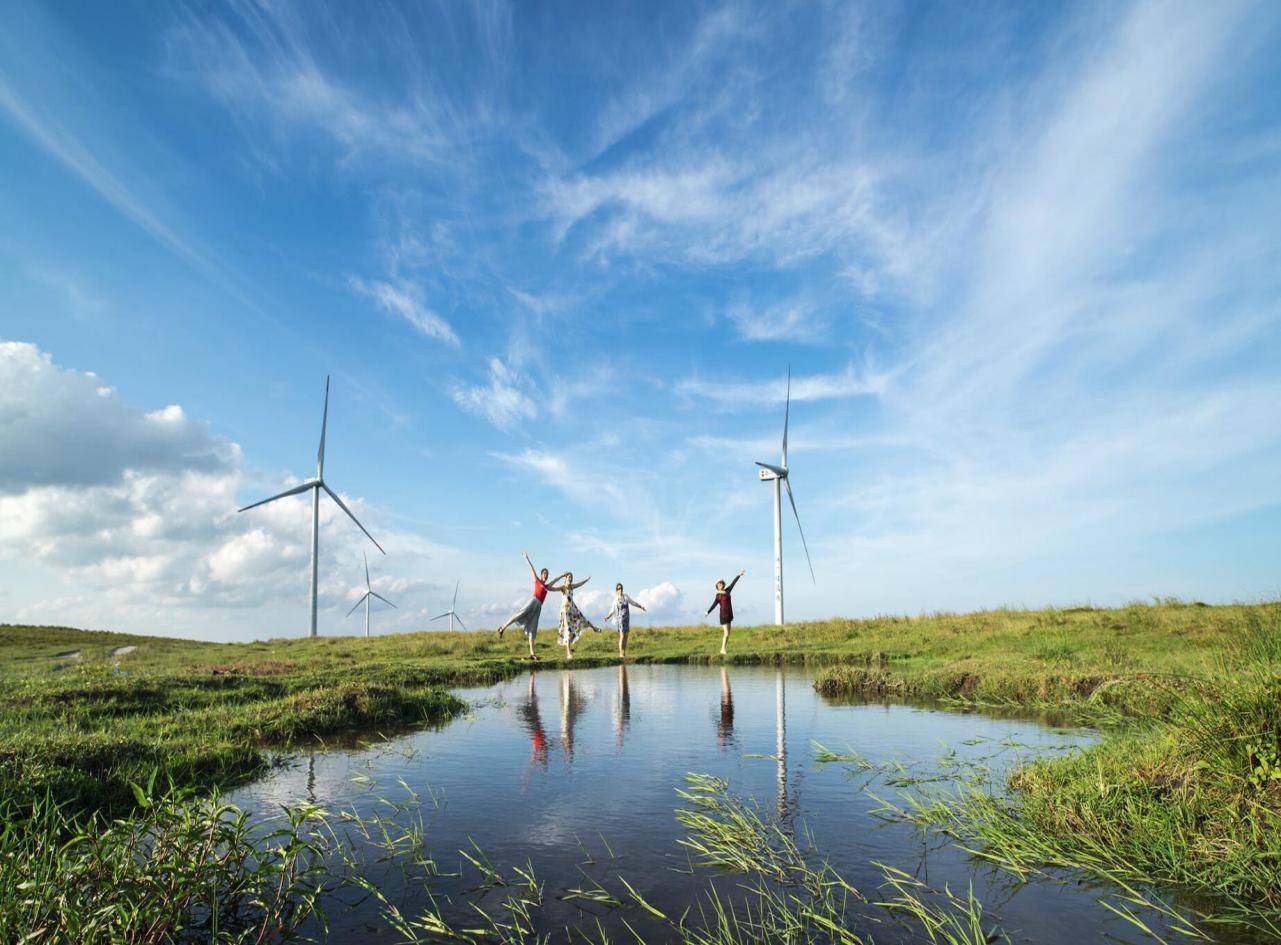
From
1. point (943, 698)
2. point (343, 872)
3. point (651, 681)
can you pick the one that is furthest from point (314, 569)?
point (343, 872)

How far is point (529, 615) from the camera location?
3147 centimetres

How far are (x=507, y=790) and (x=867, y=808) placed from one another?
15.9ft

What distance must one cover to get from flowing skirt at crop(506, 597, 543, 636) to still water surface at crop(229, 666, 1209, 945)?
41.0 ft

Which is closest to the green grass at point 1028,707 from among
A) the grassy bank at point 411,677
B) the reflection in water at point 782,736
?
the grassy bank at point 411,677

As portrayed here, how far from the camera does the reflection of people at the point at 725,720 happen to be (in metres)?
13.1

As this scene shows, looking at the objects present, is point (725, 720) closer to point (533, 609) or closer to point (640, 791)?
point (640, 791)

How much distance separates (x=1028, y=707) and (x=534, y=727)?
1113cm

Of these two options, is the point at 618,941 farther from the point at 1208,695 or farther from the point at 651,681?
the point at 651,681

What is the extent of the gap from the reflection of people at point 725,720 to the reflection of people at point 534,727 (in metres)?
3.19

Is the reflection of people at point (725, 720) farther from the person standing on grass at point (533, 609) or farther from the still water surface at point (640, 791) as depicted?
the person standing on grass at point (533, 609)

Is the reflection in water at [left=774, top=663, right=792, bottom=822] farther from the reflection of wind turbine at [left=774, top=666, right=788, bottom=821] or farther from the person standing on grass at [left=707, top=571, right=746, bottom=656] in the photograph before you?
the person standing on grass at [left=707, top=571, right=746, bottom=656]

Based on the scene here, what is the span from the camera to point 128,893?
524cm

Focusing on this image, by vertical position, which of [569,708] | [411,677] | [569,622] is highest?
[569,622]

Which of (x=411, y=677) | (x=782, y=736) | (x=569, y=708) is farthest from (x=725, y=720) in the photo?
(x=411, y=677)
